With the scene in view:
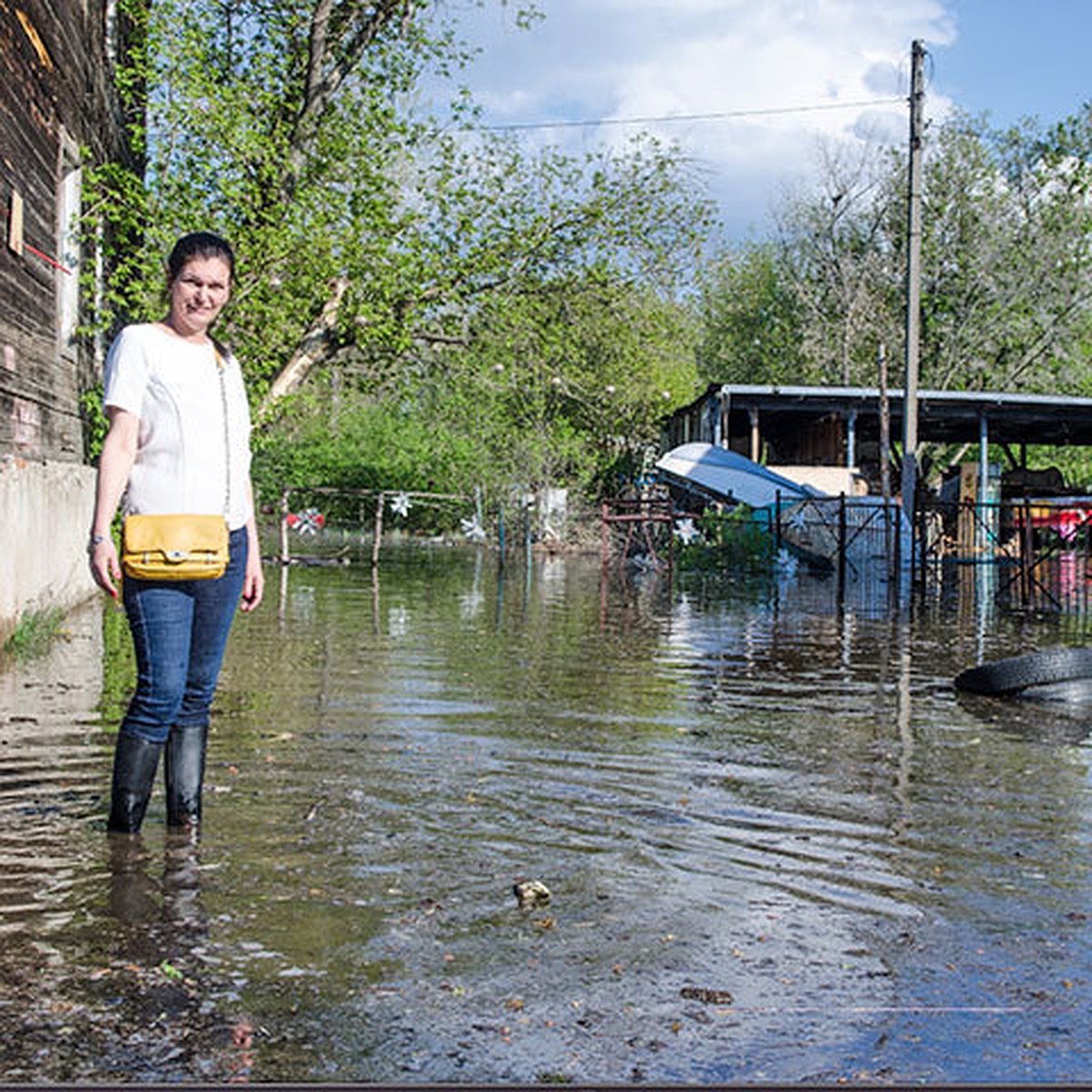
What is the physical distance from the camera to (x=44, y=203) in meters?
14.6

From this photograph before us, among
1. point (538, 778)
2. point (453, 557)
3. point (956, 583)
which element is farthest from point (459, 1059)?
point (453, 557)

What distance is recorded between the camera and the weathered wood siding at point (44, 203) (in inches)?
493

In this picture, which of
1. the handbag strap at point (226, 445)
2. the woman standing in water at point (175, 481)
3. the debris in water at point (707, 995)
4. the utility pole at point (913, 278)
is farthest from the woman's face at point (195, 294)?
the utility pole at point (913, 278)

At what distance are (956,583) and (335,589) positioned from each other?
10286mm

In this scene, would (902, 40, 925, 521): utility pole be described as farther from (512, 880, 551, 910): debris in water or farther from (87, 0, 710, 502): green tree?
(512, 880, 551, 910): debris in water

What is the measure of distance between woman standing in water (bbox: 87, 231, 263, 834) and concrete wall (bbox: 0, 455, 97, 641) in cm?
558

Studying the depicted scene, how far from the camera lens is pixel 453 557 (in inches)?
1277

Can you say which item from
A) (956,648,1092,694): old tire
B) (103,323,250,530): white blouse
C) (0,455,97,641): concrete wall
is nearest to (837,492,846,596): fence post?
(0,455,97,641): concrete wall

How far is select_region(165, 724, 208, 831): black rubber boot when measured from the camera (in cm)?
507

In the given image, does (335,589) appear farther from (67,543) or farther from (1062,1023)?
(1062,1023)

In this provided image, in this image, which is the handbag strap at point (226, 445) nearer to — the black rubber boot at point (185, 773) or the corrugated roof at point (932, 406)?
the black rubber boot at point (185, 773)

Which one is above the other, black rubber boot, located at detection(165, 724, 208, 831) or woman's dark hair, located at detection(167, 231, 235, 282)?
woman's dark hair, located at detection(167, 231, 235, 282)

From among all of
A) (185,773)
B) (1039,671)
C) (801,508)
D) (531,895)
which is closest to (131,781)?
(185,773)

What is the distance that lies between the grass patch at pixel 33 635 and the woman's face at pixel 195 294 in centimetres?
582
